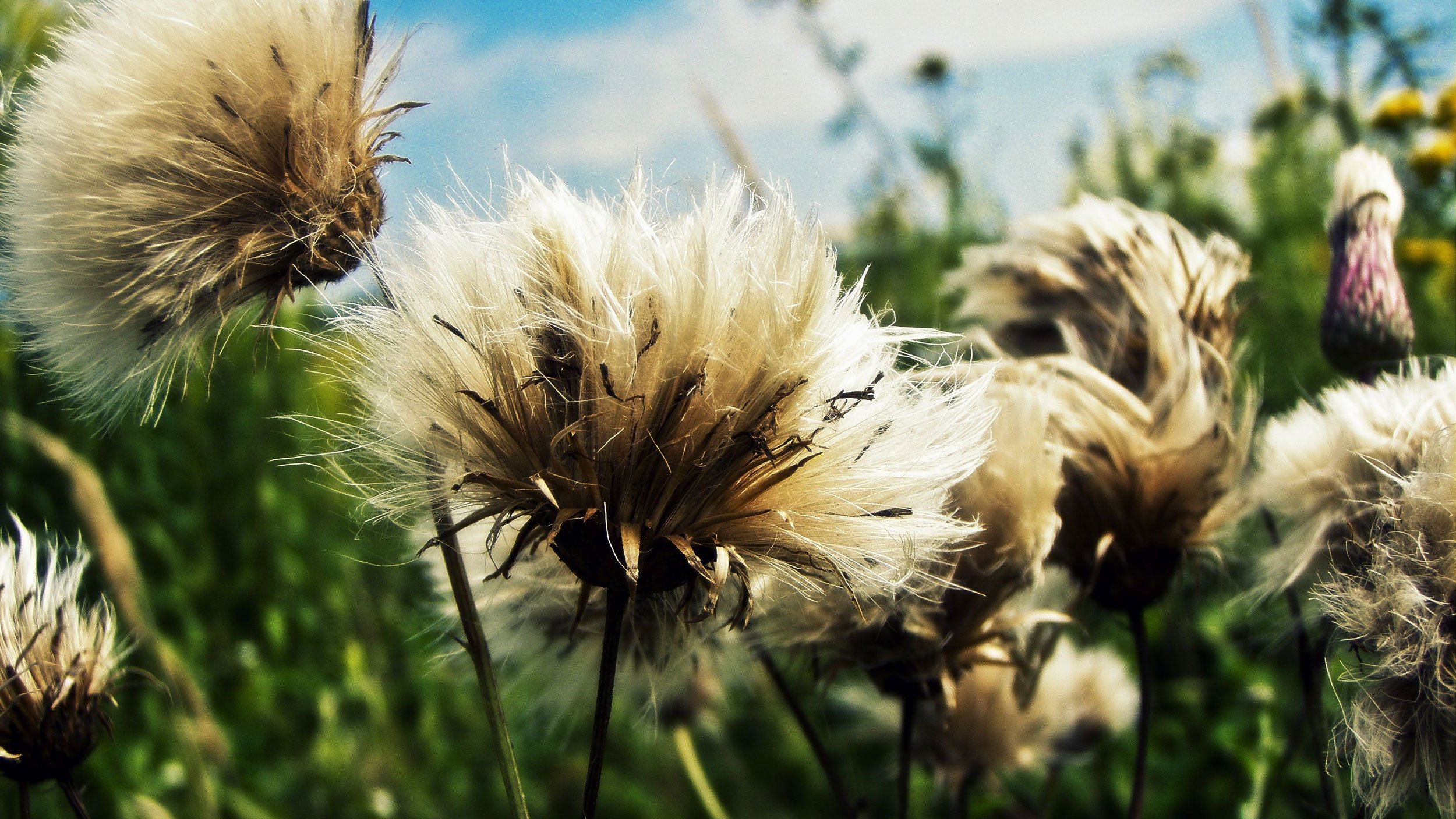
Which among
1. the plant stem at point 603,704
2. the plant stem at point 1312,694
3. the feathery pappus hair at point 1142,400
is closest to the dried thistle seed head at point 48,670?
the plant stem at point 603,704

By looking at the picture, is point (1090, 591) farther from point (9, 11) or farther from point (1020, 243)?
point (9, 11)

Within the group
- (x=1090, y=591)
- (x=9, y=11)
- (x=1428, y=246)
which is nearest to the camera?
(x=1090, y=591)

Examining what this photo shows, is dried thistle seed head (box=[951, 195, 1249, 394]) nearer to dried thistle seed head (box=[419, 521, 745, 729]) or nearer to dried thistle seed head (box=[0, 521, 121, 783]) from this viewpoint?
dried thistle seed head (box=[419, 521, 745, 729])

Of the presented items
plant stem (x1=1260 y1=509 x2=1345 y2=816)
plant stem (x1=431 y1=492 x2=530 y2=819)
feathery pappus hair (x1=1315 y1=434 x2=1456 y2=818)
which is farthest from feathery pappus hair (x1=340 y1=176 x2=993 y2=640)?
plant stem (x1=1260 y1=509 x2=1345 y2=816)

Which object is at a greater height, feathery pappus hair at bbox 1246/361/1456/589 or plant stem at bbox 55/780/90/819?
plant stem at bbox 55/780/90/819

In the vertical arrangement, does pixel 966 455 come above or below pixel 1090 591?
above

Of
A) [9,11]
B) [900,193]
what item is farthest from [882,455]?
[900,193]

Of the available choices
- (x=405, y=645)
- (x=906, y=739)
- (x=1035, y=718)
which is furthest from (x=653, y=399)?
(x=405, y=645)
